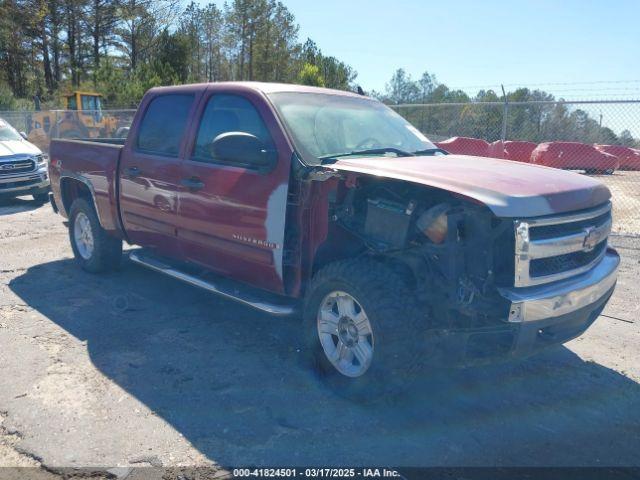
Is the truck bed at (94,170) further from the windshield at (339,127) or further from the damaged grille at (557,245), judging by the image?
the damaged grille at (557,245)

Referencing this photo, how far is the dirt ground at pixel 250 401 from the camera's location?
3.23m

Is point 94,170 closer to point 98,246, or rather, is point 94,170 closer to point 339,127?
point 98,246

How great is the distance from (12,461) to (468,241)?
2.77 metres

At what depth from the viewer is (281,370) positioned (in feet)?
13.9

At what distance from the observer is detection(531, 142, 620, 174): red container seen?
1930cm

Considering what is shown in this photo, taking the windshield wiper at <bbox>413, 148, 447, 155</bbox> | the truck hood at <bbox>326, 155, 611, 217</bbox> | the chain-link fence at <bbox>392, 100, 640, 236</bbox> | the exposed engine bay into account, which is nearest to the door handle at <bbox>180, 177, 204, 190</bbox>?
the truck hood at <bbox>326, 155, 611, 217</bbox>

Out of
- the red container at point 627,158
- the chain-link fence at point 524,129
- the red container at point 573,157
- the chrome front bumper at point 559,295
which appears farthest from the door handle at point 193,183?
the red container at point 627,158

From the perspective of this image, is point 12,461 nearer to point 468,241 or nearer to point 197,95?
point 468,241

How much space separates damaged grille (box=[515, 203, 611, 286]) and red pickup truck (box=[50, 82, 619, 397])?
1cm

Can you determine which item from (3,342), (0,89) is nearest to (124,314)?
(3,342)

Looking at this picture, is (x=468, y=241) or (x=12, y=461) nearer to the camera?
(x=12, y=461)

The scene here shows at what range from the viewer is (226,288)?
4695mm

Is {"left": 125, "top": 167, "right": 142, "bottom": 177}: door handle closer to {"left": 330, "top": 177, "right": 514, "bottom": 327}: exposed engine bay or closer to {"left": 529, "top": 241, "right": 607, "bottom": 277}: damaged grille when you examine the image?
{"left": 330, "top": 177, "right": 514, "bottom": 327}: exposed engine bay

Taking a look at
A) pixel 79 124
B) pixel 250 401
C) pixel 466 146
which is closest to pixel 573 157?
pixel 466 146
